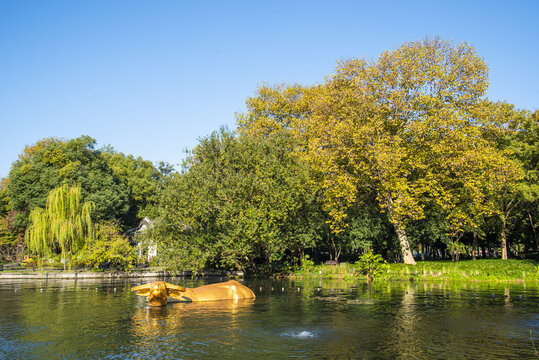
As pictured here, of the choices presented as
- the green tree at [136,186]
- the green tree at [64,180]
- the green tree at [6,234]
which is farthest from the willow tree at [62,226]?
the green tree at [136,186]

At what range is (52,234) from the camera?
4475 centimetres

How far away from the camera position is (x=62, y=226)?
4450cm

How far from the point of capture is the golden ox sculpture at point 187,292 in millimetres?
21031

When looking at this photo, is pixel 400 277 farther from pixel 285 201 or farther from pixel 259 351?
pixel 259 351

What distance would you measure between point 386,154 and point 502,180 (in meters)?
10.5

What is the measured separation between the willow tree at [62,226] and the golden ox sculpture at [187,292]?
26.2 metres

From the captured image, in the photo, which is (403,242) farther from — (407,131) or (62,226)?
(62,226)

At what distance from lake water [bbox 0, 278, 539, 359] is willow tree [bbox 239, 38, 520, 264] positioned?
1444cm

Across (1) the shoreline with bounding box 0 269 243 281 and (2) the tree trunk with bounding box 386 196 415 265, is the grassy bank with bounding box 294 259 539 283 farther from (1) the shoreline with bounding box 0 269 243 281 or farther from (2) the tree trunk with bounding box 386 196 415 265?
(1) the shoreline with bounding box 0 269 243 281

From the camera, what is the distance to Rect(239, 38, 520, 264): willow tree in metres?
36.7

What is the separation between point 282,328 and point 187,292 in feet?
30.3

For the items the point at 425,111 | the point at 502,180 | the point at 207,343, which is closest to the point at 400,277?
the point at 502,180

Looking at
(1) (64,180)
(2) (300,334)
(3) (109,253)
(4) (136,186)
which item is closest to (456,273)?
(2) (300,334)

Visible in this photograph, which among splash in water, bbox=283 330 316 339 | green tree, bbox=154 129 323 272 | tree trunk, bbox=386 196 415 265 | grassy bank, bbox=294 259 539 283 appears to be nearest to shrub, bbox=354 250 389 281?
grassy bank, bbox=294 259 539 283
